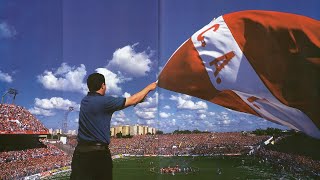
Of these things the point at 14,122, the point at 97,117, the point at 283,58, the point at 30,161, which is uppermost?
the point at 283,58

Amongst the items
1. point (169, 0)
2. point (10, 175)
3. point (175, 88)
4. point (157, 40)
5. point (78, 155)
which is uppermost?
point (169, 0)

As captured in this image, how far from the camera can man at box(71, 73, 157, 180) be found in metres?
1.59

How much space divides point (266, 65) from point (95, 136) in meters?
1.48

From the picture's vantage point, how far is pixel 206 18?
10.1 feet

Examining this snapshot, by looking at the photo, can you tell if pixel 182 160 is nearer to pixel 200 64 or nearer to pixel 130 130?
pixel 130 130

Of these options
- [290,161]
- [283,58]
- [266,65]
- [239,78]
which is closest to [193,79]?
[239,78]

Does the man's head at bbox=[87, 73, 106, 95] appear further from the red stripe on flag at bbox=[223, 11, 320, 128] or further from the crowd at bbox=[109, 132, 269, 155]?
the crowd at bbox=[109, 132, 269, 155]

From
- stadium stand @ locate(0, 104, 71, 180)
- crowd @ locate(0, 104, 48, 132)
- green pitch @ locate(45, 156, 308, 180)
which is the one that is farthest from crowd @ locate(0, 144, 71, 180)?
green pitch @ locate(45, 156, 308, 180)

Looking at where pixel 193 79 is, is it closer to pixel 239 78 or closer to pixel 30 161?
pixel 239 78

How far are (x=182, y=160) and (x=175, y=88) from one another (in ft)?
2.95

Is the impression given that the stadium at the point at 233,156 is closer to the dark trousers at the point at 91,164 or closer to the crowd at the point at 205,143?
the crowd at the point at 205,143

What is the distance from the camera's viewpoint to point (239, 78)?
2.64 m

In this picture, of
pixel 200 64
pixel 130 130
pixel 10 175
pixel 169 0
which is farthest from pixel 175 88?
pixel 10 175

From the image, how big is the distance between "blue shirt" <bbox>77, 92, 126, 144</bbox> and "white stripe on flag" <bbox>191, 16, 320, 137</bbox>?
1252mm
